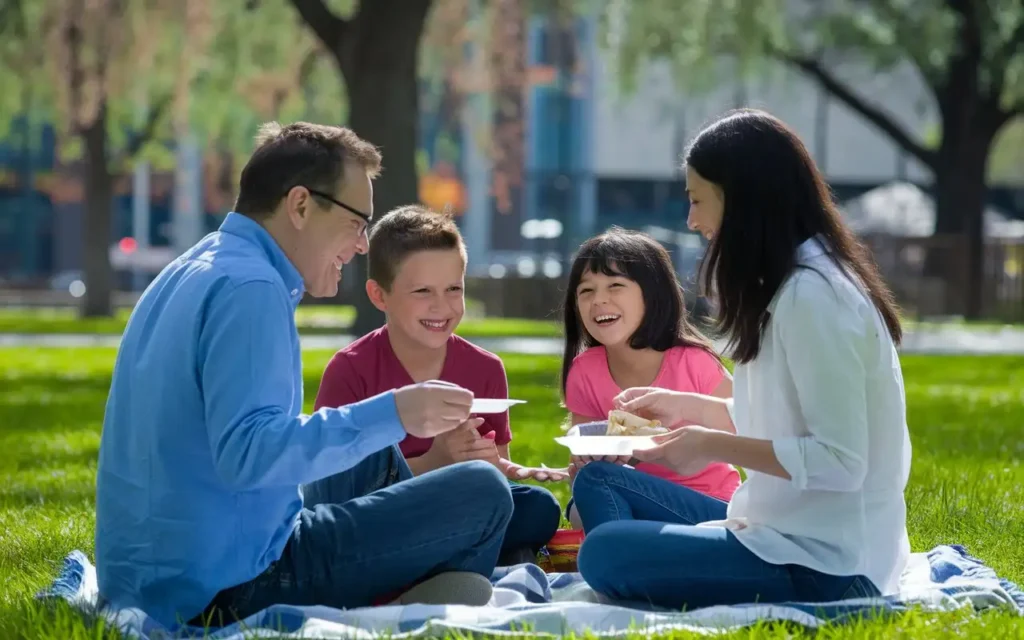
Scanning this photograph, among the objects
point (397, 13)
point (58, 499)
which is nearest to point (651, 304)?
point (58, 499)

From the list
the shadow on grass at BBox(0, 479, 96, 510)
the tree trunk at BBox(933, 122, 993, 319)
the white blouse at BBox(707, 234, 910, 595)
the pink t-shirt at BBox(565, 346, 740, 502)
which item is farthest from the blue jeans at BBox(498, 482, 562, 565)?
the tree trunk at BBox(933, 122, 993, 319)

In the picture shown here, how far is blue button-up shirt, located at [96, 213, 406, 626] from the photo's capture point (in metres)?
3.59

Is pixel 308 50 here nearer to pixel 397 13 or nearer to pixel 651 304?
pixel 397 13

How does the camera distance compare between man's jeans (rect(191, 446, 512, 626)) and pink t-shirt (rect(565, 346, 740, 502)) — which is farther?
pink t-shirt (rect(565, 346, 740, 502))

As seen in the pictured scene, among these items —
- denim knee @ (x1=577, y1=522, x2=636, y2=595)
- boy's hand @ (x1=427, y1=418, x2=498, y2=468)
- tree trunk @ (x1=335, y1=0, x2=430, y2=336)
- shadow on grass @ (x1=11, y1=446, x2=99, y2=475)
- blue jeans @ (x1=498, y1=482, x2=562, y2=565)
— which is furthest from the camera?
tree trunk @ (x1=335, y1=0, x2=430, y2=336)

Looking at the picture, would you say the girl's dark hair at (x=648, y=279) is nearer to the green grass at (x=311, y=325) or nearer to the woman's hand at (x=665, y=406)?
the woman's hand at (x=665, y=406)

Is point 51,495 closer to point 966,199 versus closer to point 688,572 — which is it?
point 688,572

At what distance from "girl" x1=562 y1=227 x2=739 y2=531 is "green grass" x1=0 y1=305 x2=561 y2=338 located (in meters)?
13.2

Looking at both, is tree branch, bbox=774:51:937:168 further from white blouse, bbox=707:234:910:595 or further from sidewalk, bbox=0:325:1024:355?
white blouse, bbox=707:234:910:595

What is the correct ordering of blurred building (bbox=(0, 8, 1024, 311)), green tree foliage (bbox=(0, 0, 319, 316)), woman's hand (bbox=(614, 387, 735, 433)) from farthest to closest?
1. blurred building (bbox=(0, 8, 1024, 311))
2. green tree foliage (bbox=(0, 0, 319, 316))
3. woman's hand (bbox=(614, 387, 735, 433))

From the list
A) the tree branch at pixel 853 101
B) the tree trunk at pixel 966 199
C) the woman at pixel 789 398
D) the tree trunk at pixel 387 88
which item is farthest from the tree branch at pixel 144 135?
the woman at pixel 789 398

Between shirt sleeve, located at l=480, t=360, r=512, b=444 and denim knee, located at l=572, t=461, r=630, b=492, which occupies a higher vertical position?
shirt sleeve, located at l=480, t=360, r=512, b=444

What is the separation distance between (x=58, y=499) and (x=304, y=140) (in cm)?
380

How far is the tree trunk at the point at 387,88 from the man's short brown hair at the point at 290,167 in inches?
434
